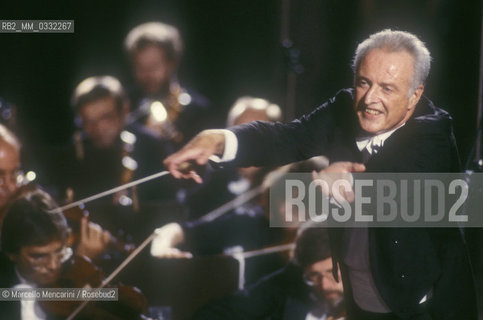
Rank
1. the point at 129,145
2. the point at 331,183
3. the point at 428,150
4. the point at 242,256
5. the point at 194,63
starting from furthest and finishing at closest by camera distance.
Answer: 1. the point at 194,63
2. the point at 129,145
3. the point at 242,256
4. the point at 331,183
5. the point at 428,150

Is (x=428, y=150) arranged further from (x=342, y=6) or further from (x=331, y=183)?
(x=342, y=6)

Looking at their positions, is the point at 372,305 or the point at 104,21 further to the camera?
the point at 104,21

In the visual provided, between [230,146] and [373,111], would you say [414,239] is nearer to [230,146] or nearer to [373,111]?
[373,111]

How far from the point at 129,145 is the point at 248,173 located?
2.21 feet

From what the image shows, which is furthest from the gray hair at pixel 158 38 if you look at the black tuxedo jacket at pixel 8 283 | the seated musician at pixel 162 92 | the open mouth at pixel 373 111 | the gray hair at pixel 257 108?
the open mouth at pixel 373 111

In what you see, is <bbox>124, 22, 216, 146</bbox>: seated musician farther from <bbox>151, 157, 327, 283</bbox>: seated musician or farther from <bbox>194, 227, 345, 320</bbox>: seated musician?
<bbox>194, 227, 345, 320</bbox>: seated musician

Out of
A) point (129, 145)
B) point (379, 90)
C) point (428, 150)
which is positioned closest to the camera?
point (428, 150)

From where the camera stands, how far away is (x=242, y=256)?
2447mm

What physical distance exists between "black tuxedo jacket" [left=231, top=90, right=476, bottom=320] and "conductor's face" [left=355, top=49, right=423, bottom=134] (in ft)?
0.20

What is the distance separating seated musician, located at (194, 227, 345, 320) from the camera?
2309 millimetres

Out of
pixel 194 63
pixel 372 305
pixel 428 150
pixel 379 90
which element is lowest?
pixel 372 305

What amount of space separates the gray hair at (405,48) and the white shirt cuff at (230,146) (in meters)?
0.53

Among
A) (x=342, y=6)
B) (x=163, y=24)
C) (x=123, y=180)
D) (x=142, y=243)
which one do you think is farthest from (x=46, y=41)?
(x=342, y=6)

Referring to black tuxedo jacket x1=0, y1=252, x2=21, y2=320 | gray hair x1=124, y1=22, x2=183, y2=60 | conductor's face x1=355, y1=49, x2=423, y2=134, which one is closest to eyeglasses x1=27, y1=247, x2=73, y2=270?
black tuxedo jacket x1=0, y1=252, x2=21, y2=320
